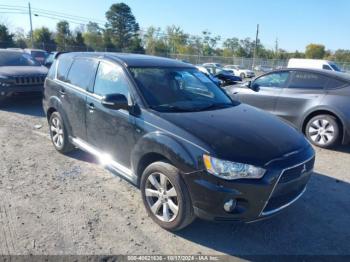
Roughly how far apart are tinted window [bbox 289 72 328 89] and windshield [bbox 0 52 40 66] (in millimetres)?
7957

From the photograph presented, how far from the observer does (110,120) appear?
3953 millimetres

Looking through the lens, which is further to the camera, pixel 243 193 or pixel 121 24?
pixel 121 24

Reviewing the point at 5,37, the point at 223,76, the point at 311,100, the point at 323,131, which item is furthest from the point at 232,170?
the point at 5,37

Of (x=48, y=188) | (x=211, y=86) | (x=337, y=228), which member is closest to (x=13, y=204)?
(x=48, y=188)

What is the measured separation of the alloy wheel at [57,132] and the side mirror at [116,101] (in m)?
2.02

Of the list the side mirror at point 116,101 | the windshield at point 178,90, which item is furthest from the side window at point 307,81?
the side mirror at point 116,101

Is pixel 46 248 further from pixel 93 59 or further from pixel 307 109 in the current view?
pixel 307 109

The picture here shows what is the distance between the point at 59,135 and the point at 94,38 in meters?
60.9

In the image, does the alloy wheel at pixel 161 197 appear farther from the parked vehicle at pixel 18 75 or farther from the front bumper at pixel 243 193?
the parked vehicle at pixel 18 75

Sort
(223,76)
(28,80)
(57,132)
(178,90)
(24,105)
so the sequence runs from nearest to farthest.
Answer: (178,90), (57,132), (28,80), (24,105), (223,76)

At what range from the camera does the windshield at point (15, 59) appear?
9.59m

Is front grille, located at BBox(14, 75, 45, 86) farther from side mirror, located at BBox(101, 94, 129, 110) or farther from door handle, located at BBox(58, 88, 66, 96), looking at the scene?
side mirror, located at BBox(101, 94, 129, 110)

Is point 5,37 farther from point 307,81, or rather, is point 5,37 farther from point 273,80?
point 307,81

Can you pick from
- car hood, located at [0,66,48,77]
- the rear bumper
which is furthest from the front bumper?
car hood, located at [0,66,48,77]
